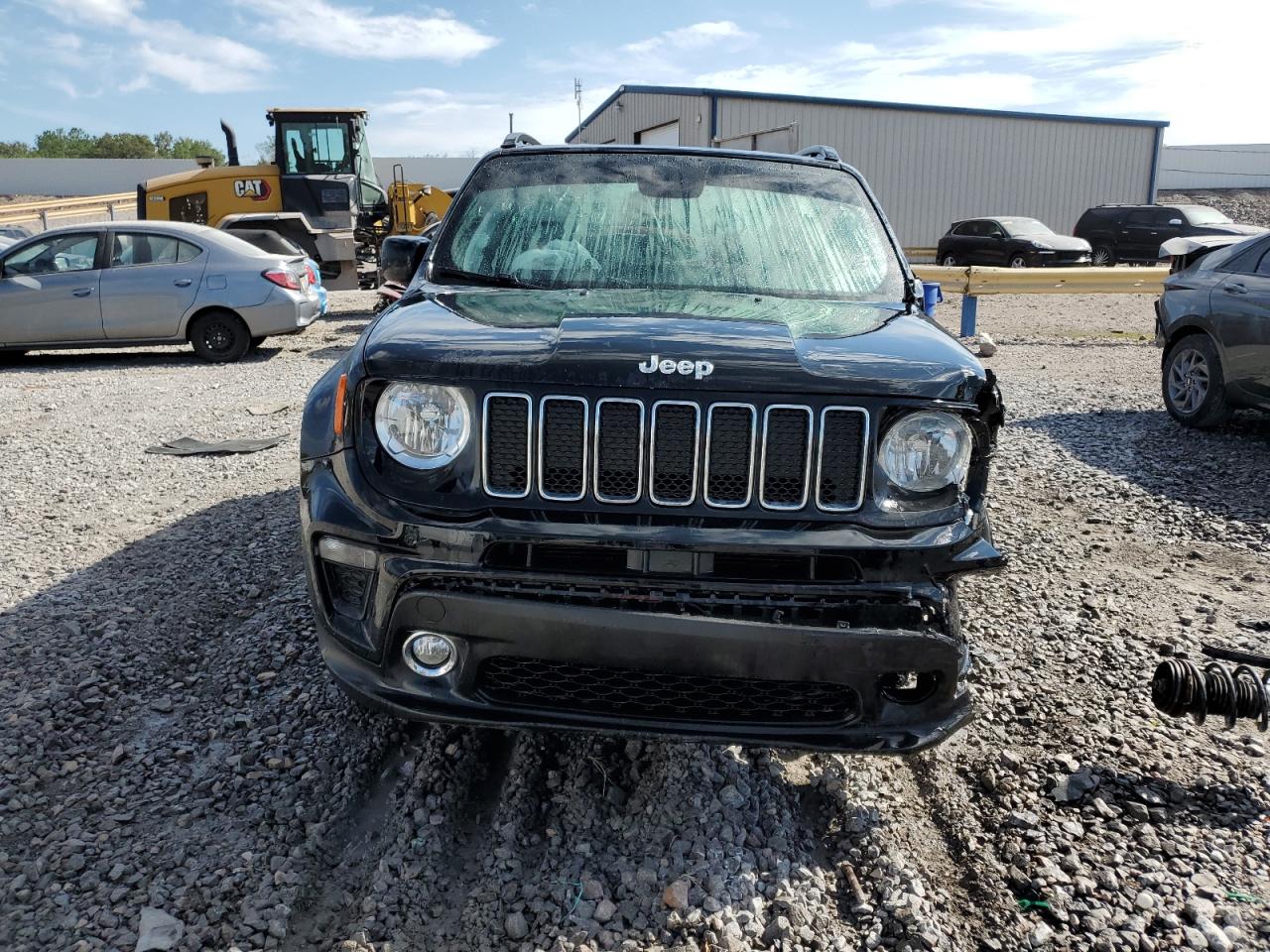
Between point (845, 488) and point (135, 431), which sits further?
point (135, 431)

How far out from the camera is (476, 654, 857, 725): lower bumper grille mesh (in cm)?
252

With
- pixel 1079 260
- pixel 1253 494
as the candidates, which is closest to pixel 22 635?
pixel 1253 494

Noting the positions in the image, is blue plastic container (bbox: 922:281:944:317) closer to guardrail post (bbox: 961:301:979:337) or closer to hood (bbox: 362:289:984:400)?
hood (bbox: 362:289:984:400)

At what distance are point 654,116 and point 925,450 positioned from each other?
29.9 m

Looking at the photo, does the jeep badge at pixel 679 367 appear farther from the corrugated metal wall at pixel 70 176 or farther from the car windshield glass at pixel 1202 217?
the corrugated metal wall at pixel 70 176

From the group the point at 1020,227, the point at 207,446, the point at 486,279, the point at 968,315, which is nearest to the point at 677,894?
the point at 486,279

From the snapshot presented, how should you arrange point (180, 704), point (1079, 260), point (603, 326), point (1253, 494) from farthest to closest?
point (1079, 260)
point (1253, 494)
point (180, 704)
point (603, 326)

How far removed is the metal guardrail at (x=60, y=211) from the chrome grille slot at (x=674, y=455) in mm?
28996

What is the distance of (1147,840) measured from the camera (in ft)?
9.18

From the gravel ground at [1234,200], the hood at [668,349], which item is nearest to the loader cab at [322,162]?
the hood at [668,349]

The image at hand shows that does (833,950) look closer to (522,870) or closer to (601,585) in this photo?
(522,870)

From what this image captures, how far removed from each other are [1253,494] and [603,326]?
17.4 ft

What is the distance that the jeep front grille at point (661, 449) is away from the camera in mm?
2492

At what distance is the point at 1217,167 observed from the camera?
50.9m
